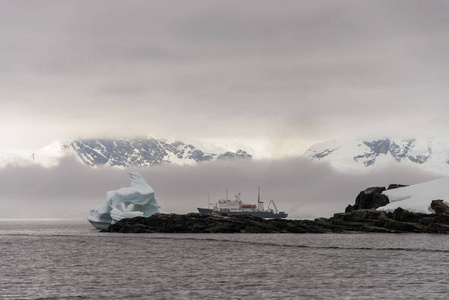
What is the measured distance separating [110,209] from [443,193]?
73.7 metres

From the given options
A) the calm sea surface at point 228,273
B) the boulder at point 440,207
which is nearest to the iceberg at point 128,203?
the calm sea surface at point 228,273

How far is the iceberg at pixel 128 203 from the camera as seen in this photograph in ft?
427

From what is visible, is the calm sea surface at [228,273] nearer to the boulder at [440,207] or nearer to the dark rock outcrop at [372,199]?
the boulder at [440,207]

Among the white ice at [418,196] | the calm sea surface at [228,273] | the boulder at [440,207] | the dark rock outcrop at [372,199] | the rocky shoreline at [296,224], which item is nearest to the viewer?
the calm sea surface at [228,273]

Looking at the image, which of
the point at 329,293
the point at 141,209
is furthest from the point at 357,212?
the point at 329,293

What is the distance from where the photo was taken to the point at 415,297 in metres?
38.2

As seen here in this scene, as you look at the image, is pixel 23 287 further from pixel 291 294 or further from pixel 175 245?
pixel 175 245

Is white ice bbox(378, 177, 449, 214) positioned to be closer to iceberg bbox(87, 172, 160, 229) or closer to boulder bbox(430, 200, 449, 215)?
boulder bbox(430, 200, 449, 215)

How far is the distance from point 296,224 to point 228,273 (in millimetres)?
85392

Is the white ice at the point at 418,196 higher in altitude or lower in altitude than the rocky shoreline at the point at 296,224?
higher

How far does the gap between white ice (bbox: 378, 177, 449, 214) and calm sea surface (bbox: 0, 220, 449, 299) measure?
171ft

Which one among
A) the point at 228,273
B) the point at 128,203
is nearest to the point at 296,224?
the point at 128,203

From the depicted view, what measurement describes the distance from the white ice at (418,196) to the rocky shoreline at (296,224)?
9.66 feet

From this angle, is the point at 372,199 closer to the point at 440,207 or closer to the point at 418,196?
the point at 418,196
